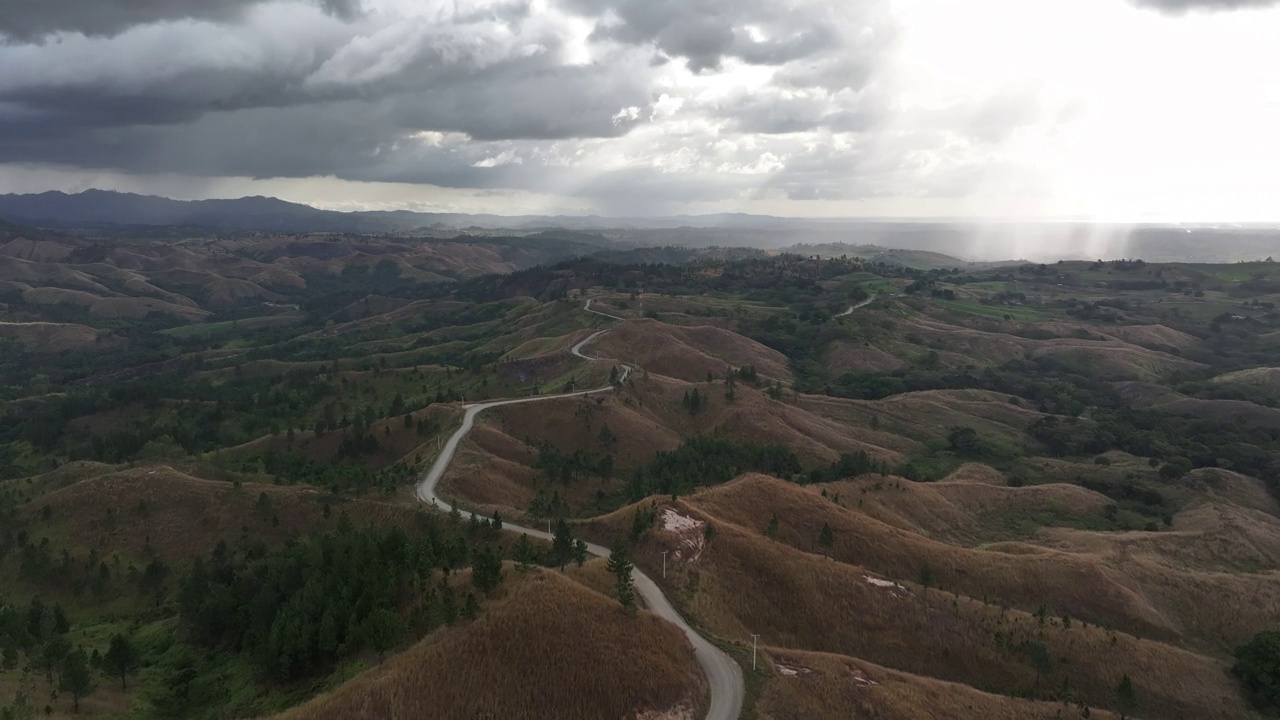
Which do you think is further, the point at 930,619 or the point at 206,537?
the point at 206,537

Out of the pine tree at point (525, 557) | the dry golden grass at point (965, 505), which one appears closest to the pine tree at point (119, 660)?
the pine tree at point (525, 557)

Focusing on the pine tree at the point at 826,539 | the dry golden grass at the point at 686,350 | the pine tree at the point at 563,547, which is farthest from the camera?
the dry golden grass at the point at 686,350

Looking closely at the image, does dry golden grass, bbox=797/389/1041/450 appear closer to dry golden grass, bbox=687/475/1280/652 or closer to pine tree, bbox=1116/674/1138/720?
dry golden grass, bbox=687/475/1280/652

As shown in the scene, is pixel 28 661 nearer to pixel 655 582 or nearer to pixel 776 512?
Answer: pixel 655 582

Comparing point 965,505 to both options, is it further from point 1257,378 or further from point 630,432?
point 1257,378

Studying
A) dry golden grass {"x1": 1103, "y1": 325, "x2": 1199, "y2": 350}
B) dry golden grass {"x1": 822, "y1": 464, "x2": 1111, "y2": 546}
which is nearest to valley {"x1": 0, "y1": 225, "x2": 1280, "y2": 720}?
dry golden grass {"x1": 822, "y1": 464, "x2": 1111, "y2": 546}

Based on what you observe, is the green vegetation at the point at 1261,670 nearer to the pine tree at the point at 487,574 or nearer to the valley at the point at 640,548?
the valley at the point at 640,548

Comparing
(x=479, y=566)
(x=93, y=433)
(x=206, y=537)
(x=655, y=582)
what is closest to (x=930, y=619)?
(x=655, y=582)

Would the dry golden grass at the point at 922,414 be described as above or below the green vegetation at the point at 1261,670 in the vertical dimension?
above
